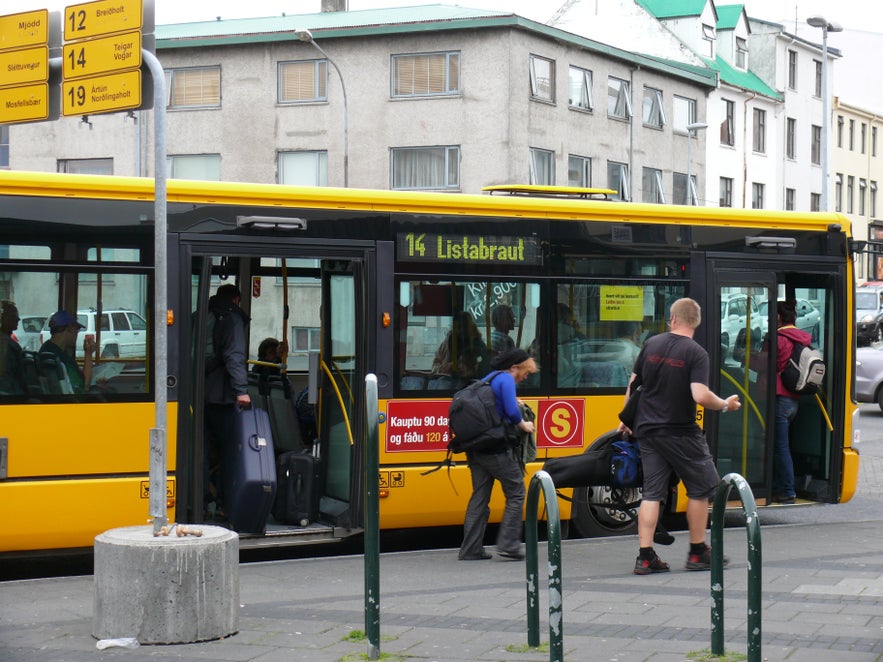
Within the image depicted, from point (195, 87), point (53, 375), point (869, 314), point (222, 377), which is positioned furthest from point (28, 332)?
point (869, 314)

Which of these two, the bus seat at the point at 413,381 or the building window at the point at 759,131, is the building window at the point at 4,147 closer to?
the building window at the point at 759,131

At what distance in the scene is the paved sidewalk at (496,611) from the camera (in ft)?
20.6

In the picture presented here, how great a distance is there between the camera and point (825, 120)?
36.5m

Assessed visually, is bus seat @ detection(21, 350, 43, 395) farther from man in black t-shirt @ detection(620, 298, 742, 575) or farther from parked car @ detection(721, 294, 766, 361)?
parked car @ detection(721, 294, 766, 361)

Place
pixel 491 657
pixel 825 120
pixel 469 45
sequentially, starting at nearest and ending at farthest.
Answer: pixel 491 657
pixel 825 120
pixel 469 45

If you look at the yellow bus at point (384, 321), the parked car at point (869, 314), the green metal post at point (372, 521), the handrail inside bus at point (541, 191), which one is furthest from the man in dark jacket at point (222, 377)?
the parked car at point (869, 314)

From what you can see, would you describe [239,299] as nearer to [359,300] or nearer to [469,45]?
[359,300]

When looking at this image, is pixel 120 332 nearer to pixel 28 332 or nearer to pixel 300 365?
pixel 28 332

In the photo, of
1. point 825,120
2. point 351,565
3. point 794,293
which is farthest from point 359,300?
point 825,120

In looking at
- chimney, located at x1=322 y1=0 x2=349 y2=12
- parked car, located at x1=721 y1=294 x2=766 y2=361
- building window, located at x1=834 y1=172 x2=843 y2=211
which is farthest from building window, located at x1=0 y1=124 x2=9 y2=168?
building window, located at x1=834 y1=172 x2=843 y2=211

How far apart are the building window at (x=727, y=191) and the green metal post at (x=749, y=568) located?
48940 millimetres

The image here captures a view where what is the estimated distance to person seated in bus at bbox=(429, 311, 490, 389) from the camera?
31.3 ft

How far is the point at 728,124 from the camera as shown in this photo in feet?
177

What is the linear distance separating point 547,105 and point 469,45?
10.1 ft
